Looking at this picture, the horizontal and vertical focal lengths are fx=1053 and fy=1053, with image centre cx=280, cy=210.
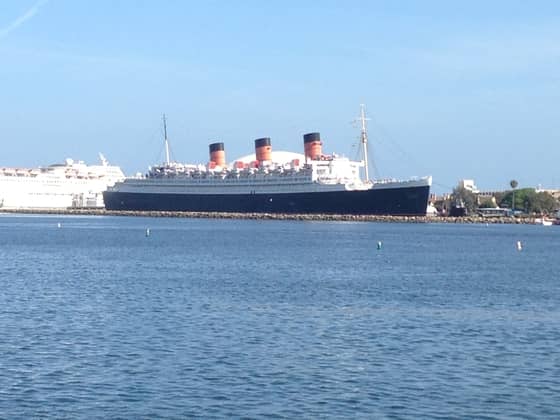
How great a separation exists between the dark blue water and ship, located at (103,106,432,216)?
161ft

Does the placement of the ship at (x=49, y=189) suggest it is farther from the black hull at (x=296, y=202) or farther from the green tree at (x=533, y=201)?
the green tree at (x=533, y=201)

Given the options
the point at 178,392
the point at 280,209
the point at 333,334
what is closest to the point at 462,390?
the point at 178,392

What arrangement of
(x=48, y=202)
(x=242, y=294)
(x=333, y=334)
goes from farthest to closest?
1. (x=48, y=202)
2. (x=242, y=294)
3. (x=333, y=334)

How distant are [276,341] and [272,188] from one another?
233ft

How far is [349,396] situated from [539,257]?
2971cm

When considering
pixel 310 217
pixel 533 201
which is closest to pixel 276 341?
pixel 310 217

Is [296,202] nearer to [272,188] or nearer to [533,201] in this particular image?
[272,188]

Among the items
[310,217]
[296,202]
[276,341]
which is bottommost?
[276,341]

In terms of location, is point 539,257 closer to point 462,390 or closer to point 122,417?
point 462,390

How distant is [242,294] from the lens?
23359mm

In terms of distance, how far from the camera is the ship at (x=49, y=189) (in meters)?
115

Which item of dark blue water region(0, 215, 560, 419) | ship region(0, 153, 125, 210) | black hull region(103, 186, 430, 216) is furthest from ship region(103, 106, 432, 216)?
dark blue water region(0, 215, 560, 419)

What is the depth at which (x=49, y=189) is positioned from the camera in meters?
117

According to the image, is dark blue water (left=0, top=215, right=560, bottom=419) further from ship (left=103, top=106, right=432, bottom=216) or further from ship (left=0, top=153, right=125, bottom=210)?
ship (left=0, top=153, right=125, bottom=210)
